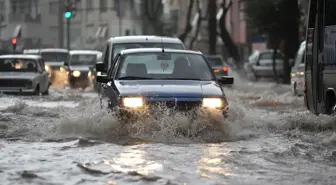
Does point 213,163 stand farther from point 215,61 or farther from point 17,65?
point 215,61

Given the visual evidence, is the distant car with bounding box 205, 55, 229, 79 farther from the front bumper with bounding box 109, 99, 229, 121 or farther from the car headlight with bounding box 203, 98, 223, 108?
the front bumper with bounding box 109, 99, 229, 121

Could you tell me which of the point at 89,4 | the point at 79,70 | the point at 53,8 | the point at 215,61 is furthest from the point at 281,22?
the point at 53,8

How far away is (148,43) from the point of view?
20.4m

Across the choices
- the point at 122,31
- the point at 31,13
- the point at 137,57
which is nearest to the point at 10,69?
the point at 137,57

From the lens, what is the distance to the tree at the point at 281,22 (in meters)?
42.6

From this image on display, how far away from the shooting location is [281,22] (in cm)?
4372

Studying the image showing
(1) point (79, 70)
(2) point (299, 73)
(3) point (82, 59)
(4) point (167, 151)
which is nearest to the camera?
(4) point (167, 151)

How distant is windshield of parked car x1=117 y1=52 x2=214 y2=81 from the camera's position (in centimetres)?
1428

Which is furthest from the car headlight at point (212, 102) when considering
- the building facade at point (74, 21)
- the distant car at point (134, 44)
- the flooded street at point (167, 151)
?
the building facade at point (74, 21)

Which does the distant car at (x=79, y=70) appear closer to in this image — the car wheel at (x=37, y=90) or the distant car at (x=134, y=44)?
the car wheel at (x=37, y=90)

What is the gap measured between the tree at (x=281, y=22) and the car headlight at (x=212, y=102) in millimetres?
29052

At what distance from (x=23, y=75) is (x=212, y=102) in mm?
15649

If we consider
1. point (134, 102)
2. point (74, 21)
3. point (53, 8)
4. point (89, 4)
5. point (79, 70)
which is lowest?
point (74, 21)

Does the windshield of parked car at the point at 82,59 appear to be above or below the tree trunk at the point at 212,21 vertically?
above
